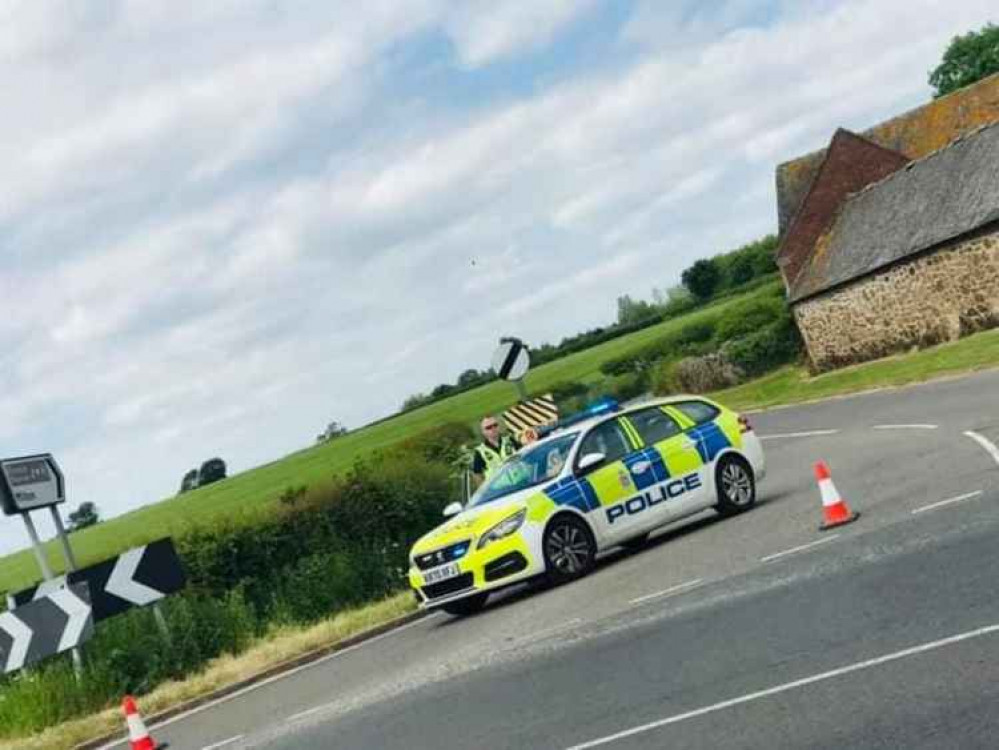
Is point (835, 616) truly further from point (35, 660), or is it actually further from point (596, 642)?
point (35, 660)

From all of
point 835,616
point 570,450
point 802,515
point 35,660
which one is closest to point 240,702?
point 35,660

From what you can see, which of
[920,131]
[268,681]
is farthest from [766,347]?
[268,681]

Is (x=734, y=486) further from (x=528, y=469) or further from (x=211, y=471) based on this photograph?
(x=211, y=471)

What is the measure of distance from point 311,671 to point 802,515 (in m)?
5.66

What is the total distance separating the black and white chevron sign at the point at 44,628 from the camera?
17.1 m

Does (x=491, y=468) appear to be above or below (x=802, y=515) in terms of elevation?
above

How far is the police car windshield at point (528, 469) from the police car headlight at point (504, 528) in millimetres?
795

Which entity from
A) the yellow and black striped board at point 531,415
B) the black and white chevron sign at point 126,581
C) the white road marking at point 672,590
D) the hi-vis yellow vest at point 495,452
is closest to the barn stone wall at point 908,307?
the yellow and black striped board at point 531,415

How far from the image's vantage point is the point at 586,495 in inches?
666

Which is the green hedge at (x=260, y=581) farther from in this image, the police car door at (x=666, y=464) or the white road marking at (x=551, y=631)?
the white road marking at (x=551, y=631)

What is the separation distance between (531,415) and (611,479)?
8.15 m

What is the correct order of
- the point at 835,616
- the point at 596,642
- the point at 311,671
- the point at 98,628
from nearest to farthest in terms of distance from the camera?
1. the point at 835,616
2. the point at 596,642
3. the point at 311,671
4. the point at 98,628

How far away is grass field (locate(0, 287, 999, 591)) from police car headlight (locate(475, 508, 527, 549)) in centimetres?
694

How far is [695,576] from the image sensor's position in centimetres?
1398
